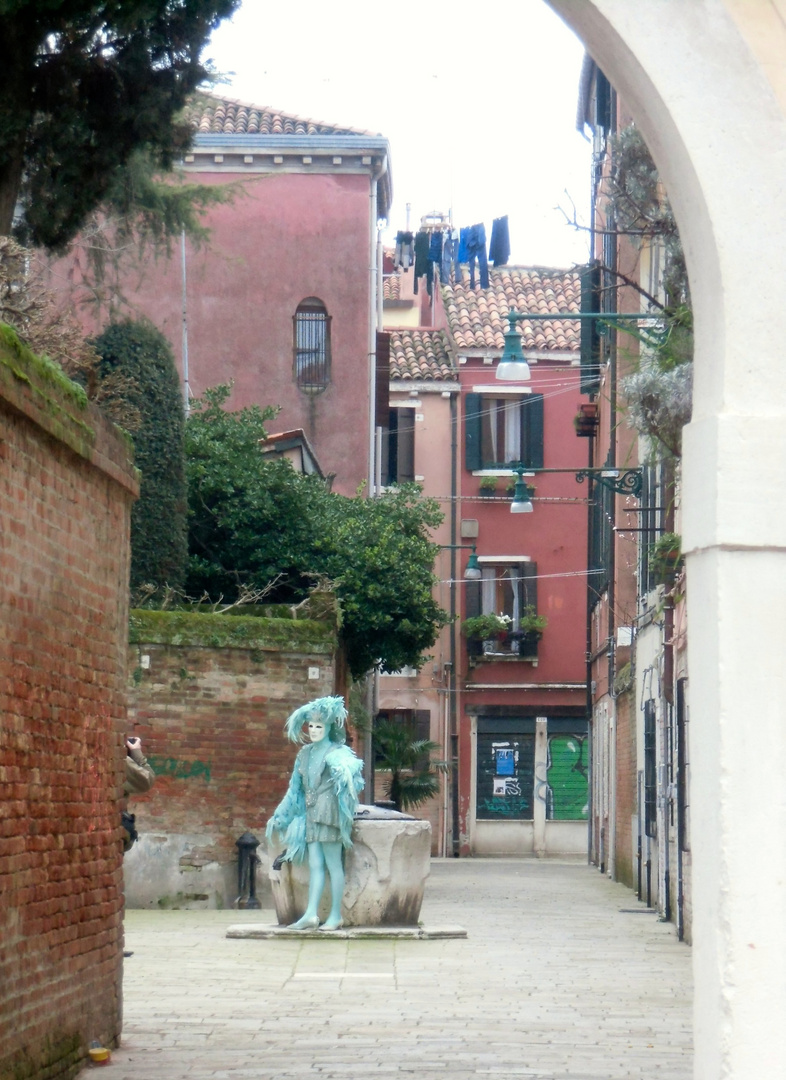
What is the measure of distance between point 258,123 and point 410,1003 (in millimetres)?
21684

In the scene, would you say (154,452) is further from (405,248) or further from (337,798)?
(405,248)

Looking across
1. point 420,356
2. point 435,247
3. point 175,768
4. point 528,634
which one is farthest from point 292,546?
point 420,356

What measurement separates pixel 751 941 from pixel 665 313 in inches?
299

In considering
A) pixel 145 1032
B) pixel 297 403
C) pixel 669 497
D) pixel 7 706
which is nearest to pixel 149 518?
pixel 669 497

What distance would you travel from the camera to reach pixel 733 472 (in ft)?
14.0

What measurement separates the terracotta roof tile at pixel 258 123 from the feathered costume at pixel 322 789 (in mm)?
16791

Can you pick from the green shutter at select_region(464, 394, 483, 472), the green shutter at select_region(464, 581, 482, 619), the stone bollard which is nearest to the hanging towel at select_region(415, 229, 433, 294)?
the green shutter at select_region(464, 394, 483, 472)

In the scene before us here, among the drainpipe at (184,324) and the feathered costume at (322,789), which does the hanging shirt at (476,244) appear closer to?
the drainpipe at (184,324)

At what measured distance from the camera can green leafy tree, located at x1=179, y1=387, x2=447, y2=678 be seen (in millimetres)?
21906

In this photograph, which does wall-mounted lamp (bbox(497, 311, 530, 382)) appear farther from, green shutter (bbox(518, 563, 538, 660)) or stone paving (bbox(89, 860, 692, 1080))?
green shutter (bbox(518, 563, 538, 660))

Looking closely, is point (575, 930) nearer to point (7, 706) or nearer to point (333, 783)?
point (333, 783)

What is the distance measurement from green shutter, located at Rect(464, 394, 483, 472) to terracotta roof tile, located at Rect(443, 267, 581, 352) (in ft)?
4.18

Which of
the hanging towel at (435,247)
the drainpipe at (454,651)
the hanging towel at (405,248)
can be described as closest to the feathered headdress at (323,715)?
the hanging towel at (435,247)

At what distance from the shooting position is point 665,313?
1123cm
